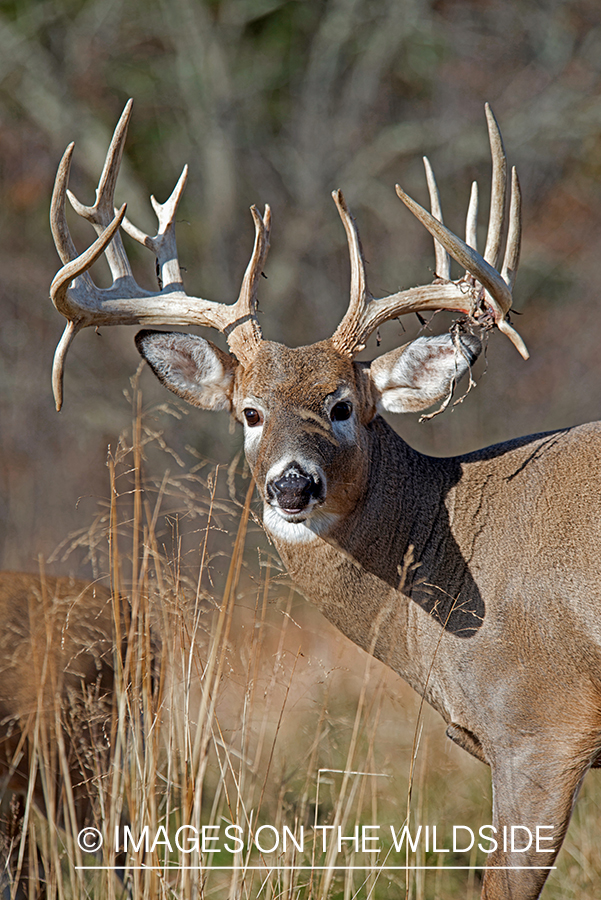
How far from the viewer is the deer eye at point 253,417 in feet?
13.0

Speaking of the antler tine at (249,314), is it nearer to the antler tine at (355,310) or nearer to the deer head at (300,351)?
the deer head at (300,351)

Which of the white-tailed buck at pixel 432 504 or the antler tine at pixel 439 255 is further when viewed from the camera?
the antler tine at pixel 439 255

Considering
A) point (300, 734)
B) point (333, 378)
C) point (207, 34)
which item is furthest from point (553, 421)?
point (333, 378)

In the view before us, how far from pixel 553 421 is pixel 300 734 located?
7754 mm

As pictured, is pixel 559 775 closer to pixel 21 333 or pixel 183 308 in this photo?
pixel 183 308

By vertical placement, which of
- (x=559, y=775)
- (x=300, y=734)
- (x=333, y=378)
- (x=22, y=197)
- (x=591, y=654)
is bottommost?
(x=300, y=734)

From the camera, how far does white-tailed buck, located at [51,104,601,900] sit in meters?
3.46

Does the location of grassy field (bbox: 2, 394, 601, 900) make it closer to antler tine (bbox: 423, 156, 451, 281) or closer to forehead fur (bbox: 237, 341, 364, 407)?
forehead fur (bbox: 237, 341, 364, 407)

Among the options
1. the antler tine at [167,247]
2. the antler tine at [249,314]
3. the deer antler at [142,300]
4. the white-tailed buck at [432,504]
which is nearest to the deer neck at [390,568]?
the white-tailed buck at [432,504]

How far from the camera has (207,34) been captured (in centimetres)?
1191

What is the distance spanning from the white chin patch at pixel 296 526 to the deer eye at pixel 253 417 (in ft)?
1.32

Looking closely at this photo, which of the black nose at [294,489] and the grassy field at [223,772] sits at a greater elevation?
the black nose at [294,489]

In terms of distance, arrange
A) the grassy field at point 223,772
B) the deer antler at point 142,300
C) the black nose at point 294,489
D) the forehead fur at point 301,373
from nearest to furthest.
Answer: the grassy field at point 223,772, the black nose at point 294,489, the forehead fur at point 301,373, the deer antler at point 142,300

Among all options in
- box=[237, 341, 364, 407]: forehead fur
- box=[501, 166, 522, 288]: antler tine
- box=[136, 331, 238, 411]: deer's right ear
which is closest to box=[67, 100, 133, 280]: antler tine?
box=[136, 331, 238, 411]: deer's right ear
